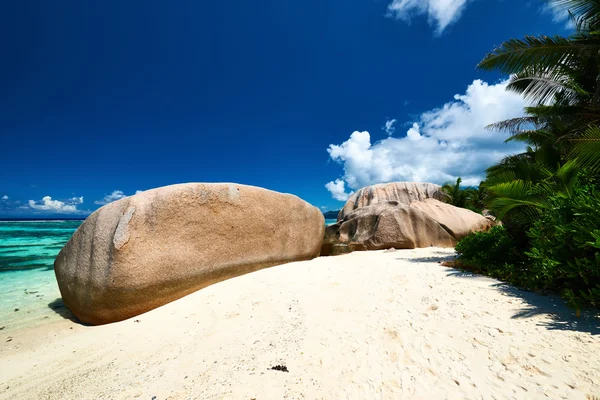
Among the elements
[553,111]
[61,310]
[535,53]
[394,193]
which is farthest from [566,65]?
[394,193]

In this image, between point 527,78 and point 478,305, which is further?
point 527,78

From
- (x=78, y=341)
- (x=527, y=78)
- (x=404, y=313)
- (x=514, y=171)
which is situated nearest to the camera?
(x=404, y=313)

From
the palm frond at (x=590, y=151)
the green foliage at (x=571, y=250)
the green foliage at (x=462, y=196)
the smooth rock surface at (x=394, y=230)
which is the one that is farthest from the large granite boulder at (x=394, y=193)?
the green foliage at (x=571, y=250)

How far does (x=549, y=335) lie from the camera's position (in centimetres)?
223

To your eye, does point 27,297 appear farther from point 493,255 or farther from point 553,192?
point 553,192

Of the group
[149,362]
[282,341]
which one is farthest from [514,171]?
[149,362]

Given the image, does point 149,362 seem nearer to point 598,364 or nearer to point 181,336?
point 181,336

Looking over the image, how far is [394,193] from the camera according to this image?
77.5ft

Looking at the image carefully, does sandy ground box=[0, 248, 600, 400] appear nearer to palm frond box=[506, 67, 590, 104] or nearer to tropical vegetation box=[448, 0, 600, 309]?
tropical vegetation box=[448, 0, 600, 309]

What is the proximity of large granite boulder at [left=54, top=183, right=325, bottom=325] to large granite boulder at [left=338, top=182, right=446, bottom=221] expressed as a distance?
18393 millimetres

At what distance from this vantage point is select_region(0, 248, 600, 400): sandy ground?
1.88 m

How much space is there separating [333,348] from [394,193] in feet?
75.4

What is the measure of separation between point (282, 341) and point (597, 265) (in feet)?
10.5

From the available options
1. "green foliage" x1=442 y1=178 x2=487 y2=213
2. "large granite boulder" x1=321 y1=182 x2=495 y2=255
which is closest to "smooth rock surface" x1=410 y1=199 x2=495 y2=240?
"large granite boulder" x1=321 y1=182 x2=495 y2=255
